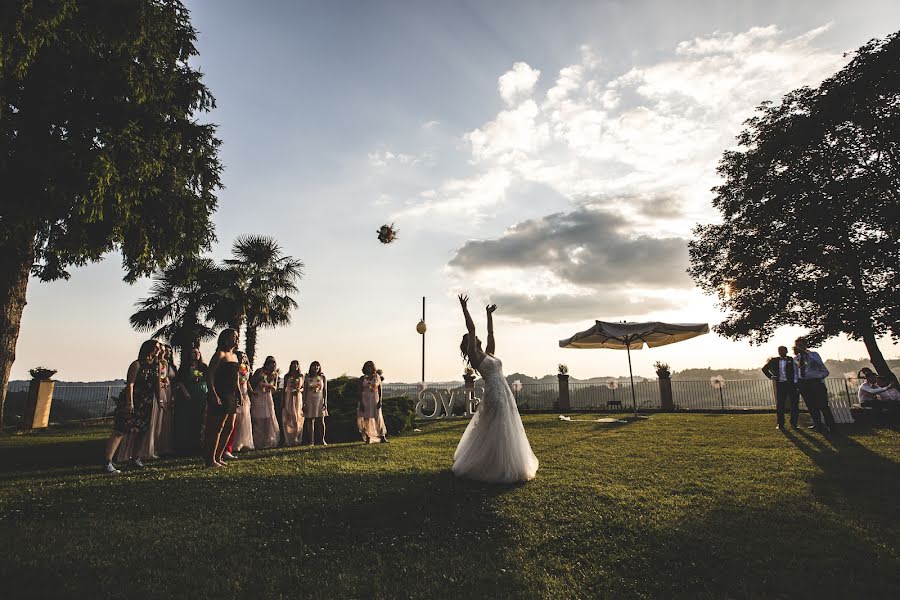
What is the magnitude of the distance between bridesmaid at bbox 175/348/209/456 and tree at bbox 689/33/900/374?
22.8 metres

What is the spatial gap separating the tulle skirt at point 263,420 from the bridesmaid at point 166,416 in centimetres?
168

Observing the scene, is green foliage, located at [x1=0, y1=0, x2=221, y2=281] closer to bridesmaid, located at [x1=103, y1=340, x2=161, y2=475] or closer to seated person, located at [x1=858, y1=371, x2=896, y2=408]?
bridesmaid, located at [x1=103, y1=340, x2=161, y2=475]

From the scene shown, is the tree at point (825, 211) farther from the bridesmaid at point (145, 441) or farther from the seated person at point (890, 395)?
the bridesmaid at point (145, 441)

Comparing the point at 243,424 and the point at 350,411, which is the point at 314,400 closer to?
the point at 243,424

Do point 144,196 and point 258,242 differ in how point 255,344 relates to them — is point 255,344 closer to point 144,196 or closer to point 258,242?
point 258,242

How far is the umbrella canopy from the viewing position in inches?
596

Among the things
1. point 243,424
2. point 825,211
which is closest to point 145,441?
point 243,424

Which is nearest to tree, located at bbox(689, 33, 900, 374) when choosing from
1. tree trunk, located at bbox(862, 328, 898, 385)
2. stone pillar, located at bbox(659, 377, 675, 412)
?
tree trunk, located at bbox(862, 328, 898, 385)

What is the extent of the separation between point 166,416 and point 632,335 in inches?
574

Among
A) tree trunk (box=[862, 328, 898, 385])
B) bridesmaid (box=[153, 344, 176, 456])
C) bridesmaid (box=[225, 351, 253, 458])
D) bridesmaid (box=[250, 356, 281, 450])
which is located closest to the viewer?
bridesmaid (box=[153, 344, 176, 456])

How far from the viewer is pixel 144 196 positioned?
1263 cm

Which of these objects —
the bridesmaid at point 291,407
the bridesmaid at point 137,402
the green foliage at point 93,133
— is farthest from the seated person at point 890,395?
the green foliage at point 93,133

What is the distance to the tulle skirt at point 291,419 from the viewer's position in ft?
34.2

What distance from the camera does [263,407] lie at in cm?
994
